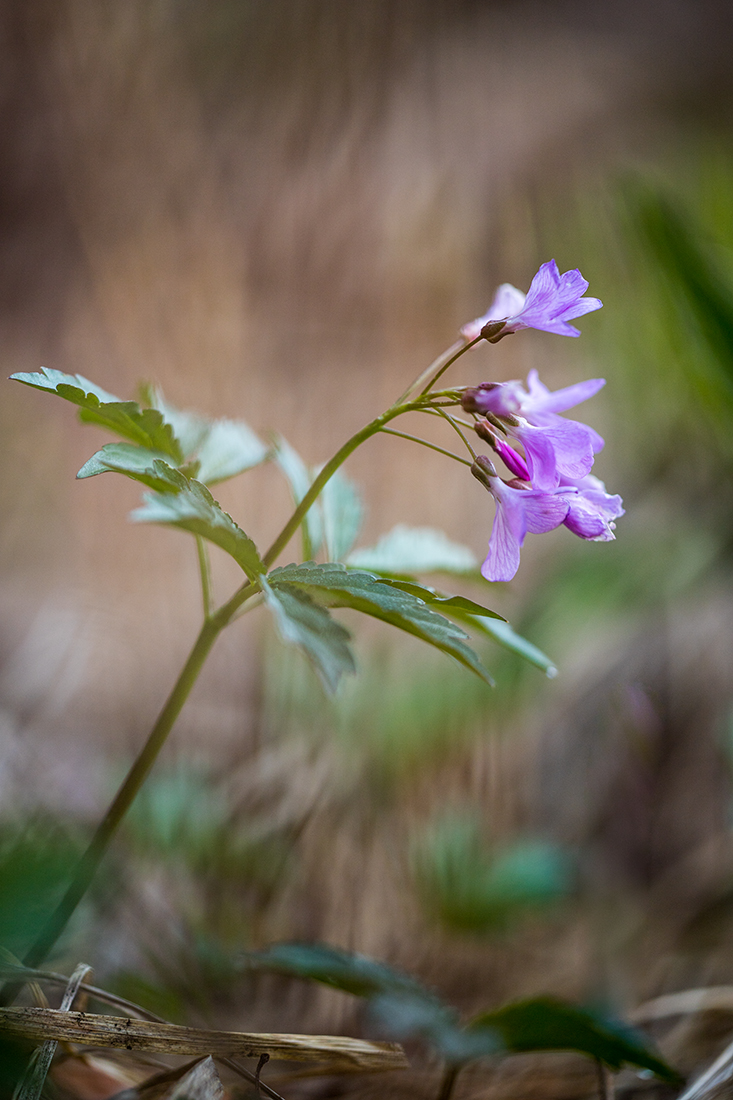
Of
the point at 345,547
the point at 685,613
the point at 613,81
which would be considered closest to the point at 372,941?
the point at 345,547

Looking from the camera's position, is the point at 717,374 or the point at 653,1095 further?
the point at 717,374

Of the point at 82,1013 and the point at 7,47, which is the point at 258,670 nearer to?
the point at 82,1013

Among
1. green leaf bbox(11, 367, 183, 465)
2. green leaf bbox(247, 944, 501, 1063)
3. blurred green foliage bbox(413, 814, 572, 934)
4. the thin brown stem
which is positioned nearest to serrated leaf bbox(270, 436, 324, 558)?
green leaf bbox(11, 367, 183, 465)

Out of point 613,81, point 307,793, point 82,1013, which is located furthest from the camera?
point 613,81

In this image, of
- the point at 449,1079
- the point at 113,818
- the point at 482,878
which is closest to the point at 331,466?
the point at 113,818

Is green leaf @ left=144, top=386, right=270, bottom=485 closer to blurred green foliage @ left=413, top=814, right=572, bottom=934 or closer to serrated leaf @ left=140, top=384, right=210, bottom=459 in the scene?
serrated leaf @ left=140, top=384, right=210, bottom=459

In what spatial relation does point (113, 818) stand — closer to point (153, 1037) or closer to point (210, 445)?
point (153, 1037)

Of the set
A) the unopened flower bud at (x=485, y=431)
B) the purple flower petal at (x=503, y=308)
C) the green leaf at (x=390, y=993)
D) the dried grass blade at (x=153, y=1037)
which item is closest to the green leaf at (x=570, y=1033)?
the green leaf at (x=390, y=993)
